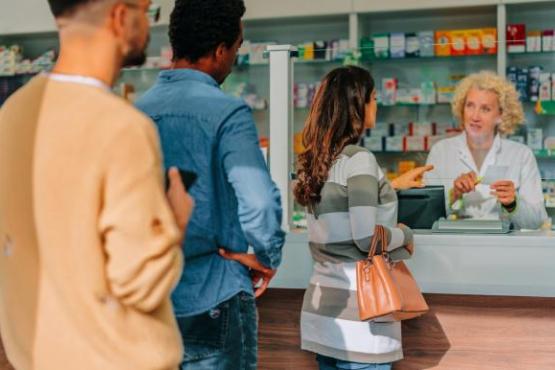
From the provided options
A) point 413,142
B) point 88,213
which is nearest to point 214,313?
point 88,213

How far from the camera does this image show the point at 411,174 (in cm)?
303

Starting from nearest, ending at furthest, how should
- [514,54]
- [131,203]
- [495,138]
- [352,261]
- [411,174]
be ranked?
[131,203] → [352,261] → [411,174] → [495,138] → [514,54]

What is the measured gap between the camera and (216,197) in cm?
170

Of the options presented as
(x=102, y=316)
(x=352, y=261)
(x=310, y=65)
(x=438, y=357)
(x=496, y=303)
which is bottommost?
(x=438, y=357)

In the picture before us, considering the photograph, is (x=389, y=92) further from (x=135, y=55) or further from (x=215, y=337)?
(x=135, y=55)

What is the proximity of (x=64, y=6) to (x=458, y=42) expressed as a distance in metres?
4.50

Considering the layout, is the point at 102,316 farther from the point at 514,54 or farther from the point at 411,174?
the point at 514,54

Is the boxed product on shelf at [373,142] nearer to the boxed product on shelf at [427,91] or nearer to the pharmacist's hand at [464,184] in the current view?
the boxed product on shelf at [427,91]

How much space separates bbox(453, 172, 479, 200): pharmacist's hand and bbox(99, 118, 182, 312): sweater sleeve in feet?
6.49

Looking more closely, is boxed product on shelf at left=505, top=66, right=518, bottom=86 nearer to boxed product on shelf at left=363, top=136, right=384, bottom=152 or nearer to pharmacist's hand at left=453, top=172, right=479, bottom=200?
boxed product on shelf at left=363, top=136, right=384, bottom=152

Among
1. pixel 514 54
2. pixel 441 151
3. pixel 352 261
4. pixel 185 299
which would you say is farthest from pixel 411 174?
pixel 514 54

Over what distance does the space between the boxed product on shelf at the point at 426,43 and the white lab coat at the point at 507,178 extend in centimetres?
207

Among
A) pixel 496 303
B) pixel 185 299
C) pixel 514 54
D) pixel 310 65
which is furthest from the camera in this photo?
pixel 514 54

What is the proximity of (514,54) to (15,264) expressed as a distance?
446 centimetres
